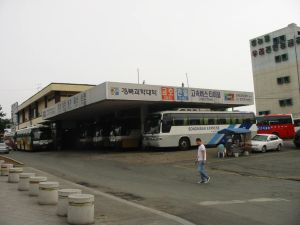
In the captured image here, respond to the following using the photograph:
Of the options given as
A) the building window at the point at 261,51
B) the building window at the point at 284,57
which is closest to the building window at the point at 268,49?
the building window at the point at 261,51

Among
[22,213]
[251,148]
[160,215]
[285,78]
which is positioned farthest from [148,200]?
[285,78]

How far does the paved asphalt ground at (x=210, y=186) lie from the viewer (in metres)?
9.64

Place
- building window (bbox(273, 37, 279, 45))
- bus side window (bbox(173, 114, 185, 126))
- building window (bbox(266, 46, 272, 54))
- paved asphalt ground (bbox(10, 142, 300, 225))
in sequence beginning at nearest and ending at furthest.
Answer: paved asphalt ground (bbox(10, 142, 300, 225)), bus side window (bbox(173, 114, 185, 126)), building window (bbox(273, 37, 279, 45)), building window (bbox(266, 46, 272, 54))

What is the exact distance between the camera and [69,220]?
325 inches

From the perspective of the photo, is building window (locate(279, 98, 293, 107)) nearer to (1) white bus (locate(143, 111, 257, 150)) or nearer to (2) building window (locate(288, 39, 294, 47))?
(2) building window (locate(288, 39, 294, 47))

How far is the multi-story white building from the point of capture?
5878 centimetres

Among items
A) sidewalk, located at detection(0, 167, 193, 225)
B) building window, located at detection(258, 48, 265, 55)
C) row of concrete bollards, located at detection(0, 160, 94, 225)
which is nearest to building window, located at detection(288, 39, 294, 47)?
building window, located at detection(258, 48, 265, 55)

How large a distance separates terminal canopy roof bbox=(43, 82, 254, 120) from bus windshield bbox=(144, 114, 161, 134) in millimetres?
1295

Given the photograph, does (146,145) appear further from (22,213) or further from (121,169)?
(22,213)

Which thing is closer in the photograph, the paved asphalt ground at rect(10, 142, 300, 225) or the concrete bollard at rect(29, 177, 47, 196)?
the paved asphalt ground at rect(10, 142, 300, 225)

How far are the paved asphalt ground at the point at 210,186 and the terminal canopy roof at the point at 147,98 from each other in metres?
4.94

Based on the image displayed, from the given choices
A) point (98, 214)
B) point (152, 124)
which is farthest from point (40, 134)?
point (98, 214)

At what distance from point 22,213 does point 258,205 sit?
19.8 ft

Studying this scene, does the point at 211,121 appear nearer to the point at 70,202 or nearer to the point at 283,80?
the point at 70,202
